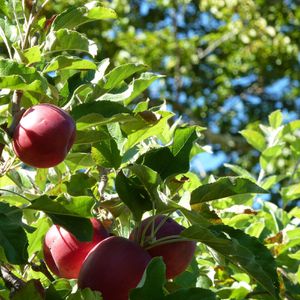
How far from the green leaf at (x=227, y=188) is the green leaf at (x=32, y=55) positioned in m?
0.25

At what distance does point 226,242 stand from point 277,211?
31.9 inches

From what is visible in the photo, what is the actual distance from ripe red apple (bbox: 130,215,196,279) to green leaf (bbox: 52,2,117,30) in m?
0.29

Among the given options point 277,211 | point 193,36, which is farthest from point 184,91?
point 277,211

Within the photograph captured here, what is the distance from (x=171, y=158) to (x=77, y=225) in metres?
0.17

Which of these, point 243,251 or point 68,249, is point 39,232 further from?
point 243,251

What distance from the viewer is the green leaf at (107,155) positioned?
1022 mm

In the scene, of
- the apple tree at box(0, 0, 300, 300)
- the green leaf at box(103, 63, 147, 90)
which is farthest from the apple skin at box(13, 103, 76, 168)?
the green leaf at box(103, 63, 147, 90)

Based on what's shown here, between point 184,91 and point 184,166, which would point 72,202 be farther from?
point 184,91

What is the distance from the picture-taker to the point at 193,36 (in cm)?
636

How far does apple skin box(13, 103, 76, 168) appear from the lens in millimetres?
886

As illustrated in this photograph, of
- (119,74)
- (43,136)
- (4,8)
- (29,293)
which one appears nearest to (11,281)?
(29,293)

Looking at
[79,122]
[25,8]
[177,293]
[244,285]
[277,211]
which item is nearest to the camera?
[177,293]

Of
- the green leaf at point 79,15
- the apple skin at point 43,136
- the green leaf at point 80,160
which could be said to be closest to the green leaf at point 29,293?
the apple skin at point 43,136

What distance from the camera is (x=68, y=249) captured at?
0.92 metres
